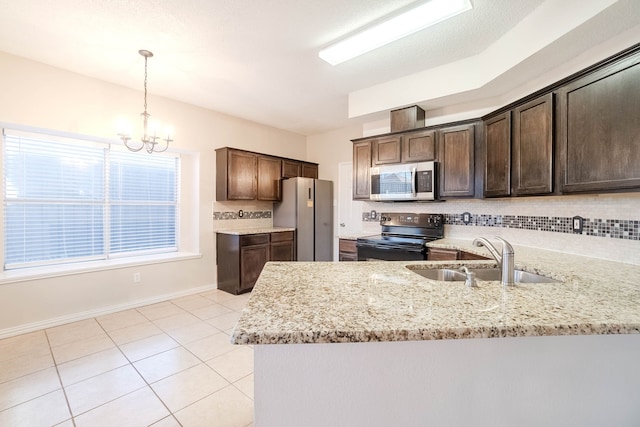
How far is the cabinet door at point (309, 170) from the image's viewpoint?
5266 mm

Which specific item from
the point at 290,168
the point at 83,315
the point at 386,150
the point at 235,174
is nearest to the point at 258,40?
the point at 386,150

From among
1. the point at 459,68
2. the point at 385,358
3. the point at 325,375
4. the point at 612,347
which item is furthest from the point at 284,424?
the point at 459,68

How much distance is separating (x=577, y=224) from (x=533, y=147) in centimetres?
73

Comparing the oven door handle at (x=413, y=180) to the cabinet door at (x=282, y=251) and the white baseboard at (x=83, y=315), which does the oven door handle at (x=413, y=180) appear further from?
the white baseboard at (x=83, y=315)

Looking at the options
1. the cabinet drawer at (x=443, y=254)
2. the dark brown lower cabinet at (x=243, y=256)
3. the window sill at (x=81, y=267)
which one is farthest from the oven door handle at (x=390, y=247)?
the window sill at (x=81, y=267)

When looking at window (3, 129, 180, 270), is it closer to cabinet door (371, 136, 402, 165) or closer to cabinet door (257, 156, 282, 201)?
cabinet door (257, 156, 282, 201)

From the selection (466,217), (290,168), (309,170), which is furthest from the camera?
(309,170)

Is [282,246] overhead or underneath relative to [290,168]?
underneath

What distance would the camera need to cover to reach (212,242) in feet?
14.0

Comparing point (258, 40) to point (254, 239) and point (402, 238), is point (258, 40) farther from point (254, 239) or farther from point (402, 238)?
point (402, 238)

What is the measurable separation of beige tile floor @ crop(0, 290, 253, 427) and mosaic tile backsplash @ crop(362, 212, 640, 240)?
281 centimetres

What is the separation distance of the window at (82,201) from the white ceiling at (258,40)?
3.03 feet

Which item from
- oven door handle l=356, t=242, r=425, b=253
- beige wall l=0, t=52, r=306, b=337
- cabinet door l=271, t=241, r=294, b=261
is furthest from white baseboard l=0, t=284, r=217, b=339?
oven door handle l=356, t=242, r=425, b=253

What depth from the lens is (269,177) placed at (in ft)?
15.4
